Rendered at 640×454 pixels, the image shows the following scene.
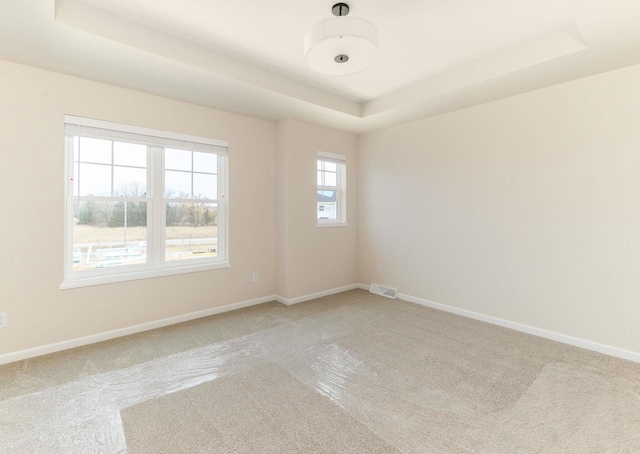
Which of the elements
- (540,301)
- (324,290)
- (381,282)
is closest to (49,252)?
(324,290)

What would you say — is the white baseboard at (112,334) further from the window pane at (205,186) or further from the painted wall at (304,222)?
the window pane at (205,186)

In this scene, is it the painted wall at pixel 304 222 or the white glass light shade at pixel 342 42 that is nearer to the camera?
the white glass light shade at pixel 342 42

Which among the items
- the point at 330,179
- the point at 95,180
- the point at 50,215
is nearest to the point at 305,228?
the point at 330,179

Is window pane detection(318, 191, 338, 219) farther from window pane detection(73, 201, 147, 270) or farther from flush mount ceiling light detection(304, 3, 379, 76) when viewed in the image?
flush mount ceiling light detection(304, 3, 379, 76)

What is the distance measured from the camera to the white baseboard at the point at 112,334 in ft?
8.54

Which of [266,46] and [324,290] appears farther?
[324,290]

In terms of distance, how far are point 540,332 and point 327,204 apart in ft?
10.2

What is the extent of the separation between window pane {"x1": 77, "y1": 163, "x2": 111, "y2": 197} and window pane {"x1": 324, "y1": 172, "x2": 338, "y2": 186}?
2.81 meters

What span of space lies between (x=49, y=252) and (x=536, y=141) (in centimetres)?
483

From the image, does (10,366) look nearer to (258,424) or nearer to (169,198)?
(169,198)

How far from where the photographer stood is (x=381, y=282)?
4715mm

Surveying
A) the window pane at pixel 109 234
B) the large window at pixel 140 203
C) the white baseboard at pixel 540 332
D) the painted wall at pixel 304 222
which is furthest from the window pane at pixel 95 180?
the white baseboard at pixel 540 332

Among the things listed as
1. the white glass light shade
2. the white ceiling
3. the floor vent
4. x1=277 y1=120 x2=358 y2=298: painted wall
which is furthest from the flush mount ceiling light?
the floor vent

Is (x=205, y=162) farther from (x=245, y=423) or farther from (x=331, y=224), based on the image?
(x=245, y=423)
